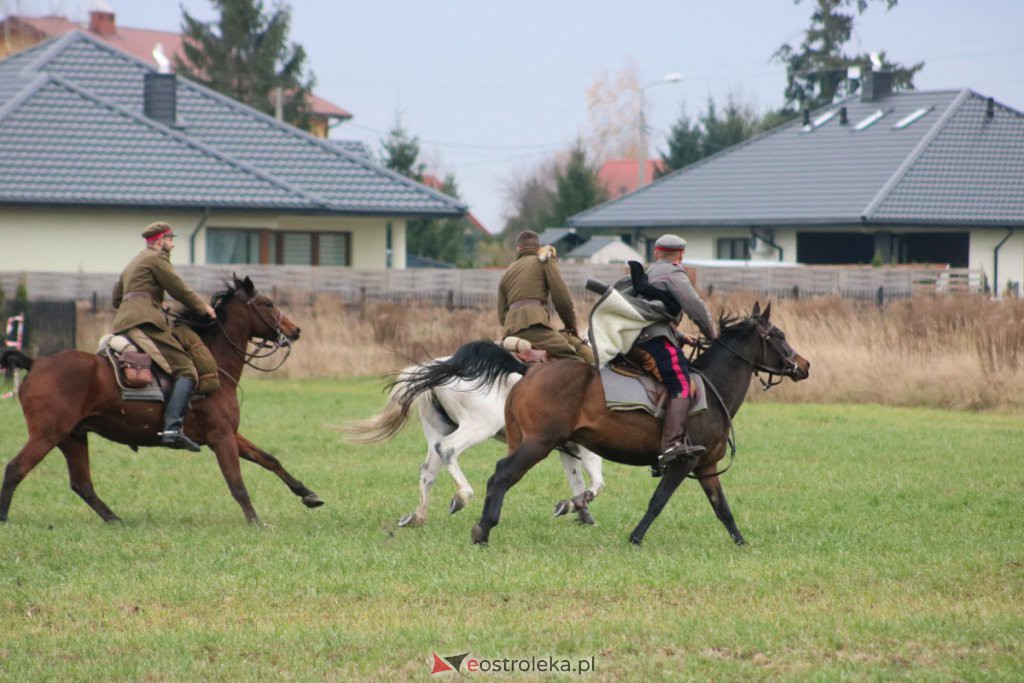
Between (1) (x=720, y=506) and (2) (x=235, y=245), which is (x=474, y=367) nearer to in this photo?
(1) (x=720, y=506)

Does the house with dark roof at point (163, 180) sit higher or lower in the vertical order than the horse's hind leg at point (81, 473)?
higher

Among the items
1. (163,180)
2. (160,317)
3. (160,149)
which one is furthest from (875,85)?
(160,317)

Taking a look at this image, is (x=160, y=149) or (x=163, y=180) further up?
(x=160, y=149)

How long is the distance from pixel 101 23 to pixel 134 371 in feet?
283

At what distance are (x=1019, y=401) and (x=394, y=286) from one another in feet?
45.1

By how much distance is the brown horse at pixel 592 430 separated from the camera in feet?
34.4

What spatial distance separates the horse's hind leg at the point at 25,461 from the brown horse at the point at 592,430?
3.66 m

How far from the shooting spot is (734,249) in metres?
47.7

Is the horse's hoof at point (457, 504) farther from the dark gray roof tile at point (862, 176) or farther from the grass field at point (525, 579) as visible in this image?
the dark gray roof tile at point (862, 176)

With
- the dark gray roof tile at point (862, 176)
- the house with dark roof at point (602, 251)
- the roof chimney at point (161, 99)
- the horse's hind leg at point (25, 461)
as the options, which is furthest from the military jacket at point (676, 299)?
the house with dark roof at point (602, 251)

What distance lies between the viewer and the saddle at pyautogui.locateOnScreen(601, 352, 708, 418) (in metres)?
10.5

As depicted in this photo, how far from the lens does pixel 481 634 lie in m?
7.67

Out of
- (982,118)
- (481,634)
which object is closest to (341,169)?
(982,118)

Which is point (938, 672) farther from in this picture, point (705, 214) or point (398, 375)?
point (705, 214)
